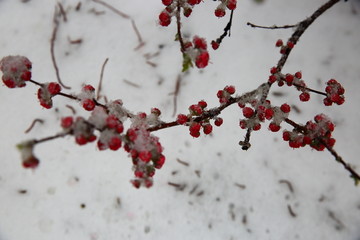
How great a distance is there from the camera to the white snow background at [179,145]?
2.01 metres

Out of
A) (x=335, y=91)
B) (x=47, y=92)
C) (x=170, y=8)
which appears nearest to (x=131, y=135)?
(x=47, y=92)

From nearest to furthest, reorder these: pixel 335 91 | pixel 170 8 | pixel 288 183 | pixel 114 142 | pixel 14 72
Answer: pixel 114 142, pixel 14 72, pixel 170 8, pixel 335 91, pixel 288 183

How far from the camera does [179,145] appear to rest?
2.14 m

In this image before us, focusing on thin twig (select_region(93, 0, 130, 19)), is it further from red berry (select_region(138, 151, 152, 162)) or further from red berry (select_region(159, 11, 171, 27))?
red berry (select_region(138, 151, 152, 162))

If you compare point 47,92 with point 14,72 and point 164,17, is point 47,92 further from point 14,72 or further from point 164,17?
point 164,17

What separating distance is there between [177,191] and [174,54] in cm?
95

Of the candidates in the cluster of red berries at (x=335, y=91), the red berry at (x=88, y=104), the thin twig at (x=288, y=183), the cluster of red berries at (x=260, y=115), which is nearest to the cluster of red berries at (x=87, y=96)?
the red berry at (x=88, y=104)

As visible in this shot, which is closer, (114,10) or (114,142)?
(114,142)

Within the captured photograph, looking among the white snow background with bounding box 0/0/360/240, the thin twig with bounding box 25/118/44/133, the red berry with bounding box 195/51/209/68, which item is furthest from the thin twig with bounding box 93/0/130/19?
the red berry with bounding box 195/51/209/68

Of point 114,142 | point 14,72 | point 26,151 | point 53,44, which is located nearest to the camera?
point 26,151

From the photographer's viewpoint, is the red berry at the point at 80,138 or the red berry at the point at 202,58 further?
the red berry at the point at 202,58

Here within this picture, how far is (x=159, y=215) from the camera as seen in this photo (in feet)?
6.62

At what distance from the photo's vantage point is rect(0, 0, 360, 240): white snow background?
6.60 feet

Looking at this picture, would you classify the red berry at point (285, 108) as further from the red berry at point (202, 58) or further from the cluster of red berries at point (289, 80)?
the red berry at point (202, 58)
